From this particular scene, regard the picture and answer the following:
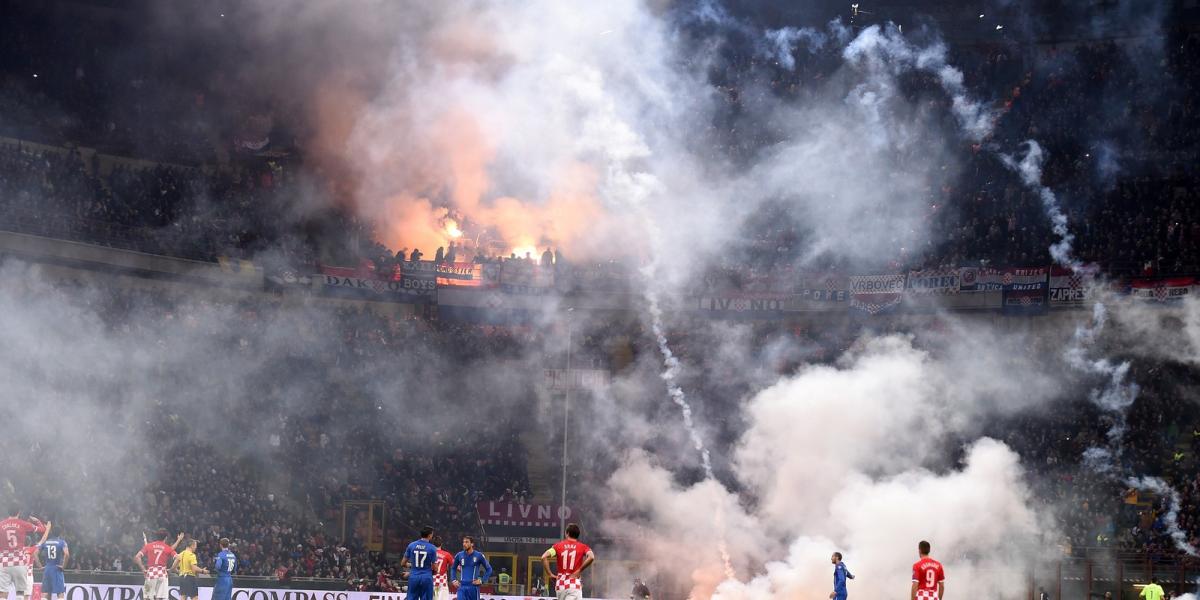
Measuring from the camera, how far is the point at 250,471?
3588 centimetres

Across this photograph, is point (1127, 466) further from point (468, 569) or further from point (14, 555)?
point (14, 555)

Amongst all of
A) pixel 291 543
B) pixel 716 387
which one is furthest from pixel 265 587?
pixel 716 387

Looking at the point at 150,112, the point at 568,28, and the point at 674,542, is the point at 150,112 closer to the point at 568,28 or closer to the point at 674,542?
the point at 568,28

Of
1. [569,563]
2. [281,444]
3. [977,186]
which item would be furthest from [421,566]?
[977,186]

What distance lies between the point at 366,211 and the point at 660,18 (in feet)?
37.8

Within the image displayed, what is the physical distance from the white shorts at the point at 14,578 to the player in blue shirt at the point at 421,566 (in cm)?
814

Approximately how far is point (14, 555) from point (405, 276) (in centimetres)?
1843

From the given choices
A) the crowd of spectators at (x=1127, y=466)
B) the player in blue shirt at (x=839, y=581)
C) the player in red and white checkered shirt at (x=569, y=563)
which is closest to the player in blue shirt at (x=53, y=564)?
the player in red and white checkered shirt at (x=569, y=563)

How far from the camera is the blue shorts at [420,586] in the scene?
63.8 ft

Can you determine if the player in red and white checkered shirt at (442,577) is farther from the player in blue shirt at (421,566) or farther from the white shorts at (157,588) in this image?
the white shorts at (157,588)

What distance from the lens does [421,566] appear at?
1942 centimetres

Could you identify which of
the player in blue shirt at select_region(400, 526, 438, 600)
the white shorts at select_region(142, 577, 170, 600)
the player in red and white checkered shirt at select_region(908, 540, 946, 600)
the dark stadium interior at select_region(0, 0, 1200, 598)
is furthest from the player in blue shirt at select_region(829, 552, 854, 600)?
the white shorts at select_region(142, 577, 170, 600)

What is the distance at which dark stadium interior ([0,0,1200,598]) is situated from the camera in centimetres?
3350

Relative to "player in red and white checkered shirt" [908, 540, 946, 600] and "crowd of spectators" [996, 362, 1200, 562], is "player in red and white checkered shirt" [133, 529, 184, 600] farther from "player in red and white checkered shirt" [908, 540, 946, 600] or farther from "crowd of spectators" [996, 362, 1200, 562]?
"crowd of spectators" [996, 362, 1200, 562]
